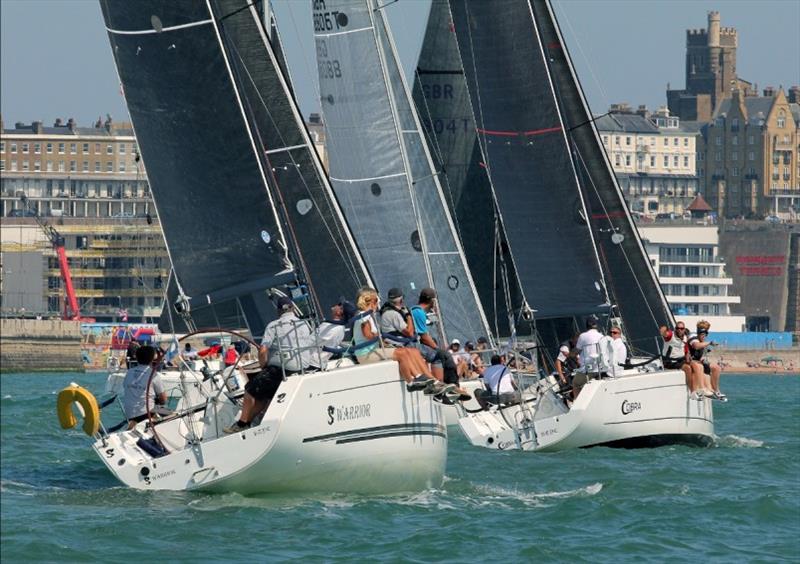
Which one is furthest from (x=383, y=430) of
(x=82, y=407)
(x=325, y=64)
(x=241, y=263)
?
(x=325, y=64)

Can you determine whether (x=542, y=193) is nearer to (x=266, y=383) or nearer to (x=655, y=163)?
(x=266, y=383)

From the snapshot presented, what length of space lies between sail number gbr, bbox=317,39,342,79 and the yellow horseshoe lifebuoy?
27.9 feet

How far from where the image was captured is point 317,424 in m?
14.5

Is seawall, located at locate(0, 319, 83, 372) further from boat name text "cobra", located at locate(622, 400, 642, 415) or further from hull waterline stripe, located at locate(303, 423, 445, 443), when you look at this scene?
hull waterline stripe, located at locate(303, 423, 445, 443)

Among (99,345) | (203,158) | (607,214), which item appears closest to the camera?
(203,158)

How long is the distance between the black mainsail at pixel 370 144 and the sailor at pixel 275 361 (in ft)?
23.6

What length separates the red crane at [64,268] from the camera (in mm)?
99750

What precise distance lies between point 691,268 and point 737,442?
306 feet

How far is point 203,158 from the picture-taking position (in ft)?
60.3

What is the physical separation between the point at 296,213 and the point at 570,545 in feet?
26.0

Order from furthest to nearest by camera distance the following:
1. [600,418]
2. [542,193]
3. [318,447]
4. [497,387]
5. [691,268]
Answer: [691,268] < [542,193] < [497,387] < [600,418] < [318,447]

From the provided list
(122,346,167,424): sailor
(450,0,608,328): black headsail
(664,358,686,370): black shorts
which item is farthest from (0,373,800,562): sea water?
(450,0,608,328): black headsail

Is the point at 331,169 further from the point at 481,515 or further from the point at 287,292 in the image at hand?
the point at 481,515

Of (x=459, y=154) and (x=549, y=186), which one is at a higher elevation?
(x=459, y=154)
